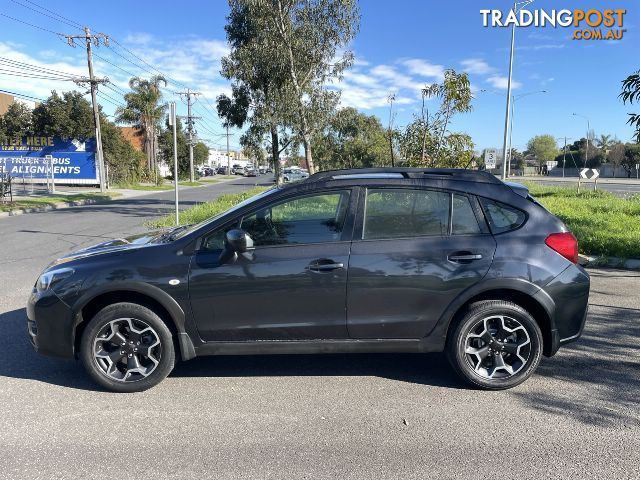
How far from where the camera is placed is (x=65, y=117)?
120 ft

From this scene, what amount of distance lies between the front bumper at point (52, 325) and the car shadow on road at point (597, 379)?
3.50m

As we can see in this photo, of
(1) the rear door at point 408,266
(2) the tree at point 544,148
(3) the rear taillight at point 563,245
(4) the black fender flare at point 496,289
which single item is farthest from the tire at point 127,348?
(2) the tree at point 544,148

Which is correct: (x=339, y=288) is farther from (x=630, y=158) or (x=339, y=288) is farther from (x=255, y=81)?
(x=630, y=158)

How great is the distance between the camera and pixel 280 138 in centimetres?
2127

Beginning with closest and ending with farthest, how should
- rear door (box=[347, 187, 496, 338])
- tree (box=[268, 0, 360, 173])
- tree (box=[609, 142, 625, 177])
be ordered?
rear door (box=[347, 187, 496, 338]) → tree (box=[268, 0, 360, 173]) → tree (box=[609, 142, 625, 177])

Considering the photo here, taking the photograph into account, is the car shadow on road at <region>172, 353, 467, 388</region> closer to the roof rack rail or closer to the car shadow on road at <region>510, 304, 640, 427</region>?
the car shadow on road at <region>510, 304, 640, 427</region>

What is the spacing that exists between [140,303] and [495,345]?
2.80 metres

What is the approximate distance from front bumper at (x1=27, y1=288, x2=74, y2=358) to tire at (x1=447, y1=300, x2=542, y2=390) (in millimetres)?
2962

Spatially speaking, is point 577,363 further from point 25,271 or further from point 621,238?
point 25,271

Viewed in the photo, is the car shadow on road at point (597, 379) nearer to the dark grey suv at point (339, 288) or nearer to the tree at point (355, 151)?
the dark grey suv at point (339, 288)

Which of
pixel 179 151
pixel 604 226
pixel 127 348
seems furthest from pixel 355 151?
pixel 179 151

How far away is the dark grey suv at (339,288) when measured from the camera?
382cm

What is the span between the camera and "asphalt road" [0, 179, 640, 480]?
2.98 m

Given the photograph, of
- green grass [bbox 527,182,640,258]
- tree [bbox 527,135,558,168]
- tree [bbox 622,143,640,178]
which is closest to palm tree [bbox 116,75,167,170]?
green grass [bbox 527,182,640,258]
